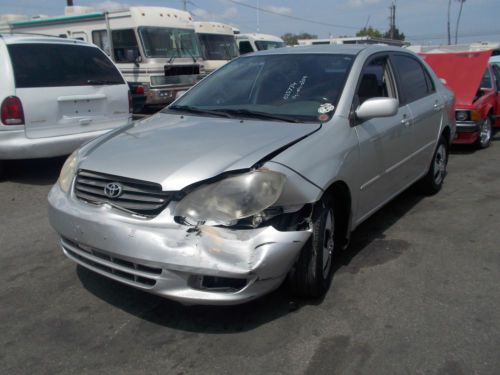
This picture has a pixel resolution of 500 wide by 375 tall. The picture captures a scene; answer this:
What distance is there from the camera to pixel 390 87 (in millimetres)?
4578

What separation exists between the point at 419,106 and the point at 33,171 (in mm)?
5078

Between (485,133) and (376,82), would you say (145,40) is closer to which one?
(485,133)

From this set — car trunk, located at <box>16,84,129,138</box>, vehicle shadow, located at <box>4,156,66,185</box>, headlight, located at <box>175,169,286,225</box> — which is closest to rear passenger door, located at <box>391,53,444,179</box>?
headlight, located at <box>175,169,286,225</box>

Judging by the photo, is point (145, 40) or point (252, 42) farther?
point (252, 42)

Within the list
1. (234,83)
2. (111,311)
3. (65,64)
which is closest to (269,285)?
(111,311)

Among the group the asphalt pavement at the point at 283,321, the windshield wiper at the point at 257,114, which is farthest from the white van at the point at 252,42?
Result: the asphalt pavement at the point at 283,321

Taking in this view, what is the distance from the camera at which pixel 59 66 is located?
6.39 meters

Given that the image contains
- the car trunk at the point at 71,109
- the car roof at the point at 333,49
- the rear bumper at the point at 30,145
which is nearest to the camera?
the car roof at the point at 333,49

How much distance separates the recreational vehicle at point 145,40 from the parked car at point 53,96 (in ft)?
19.0

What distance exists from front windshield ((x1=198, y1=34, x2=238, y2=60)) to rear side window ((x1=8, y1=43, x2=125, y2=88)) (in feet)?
32.0

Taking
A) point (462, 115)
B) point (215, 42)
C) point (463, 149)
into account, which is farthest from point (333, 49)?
point (215, 42)

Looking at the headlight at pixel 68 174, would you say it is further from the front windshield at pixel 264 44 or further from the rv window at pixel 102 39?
the front windshield at pixel 264 44

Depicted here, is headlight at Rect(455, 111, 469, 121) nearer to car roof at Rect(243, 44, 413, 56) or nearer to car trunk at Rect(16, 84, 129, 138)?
car roof at Rect(243, 44, 413, 56)

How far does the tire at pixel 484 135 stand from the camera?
8838 millimetres
